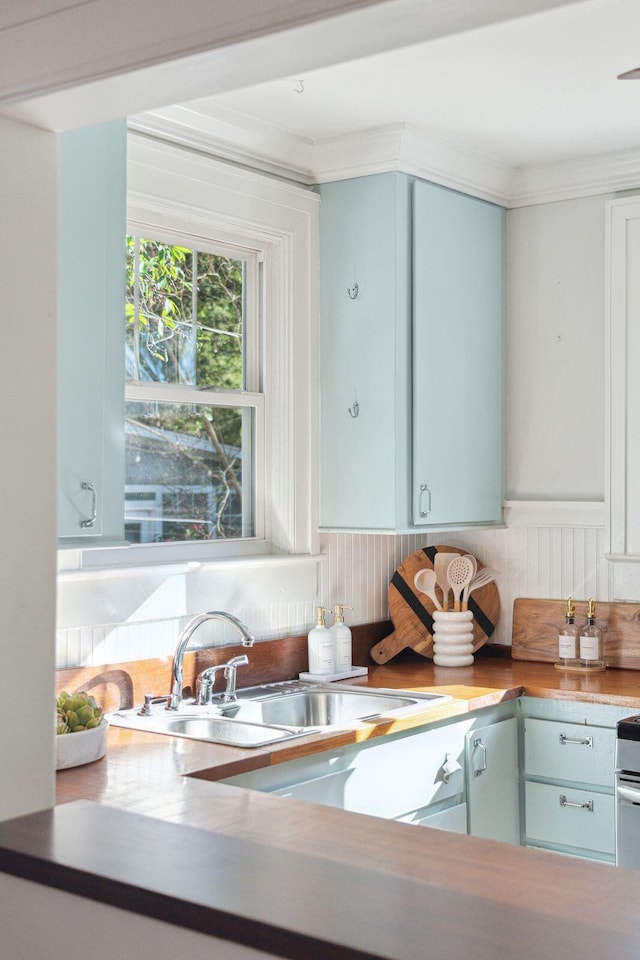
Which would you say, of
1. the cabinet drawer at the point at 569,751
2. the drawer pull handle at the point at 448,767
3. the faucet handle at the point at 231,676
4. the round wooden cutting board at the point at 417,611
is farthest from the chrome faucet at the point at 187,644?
the cabinet drawer at the point at 569,751

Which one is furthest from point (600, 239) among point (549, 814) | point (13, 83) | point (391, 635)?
point (13, 83)

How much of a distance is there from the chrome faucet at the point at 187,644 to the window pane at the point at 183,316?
2.18ft

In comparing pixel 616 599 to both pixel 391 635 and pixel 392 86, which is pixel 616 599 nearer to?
pixel 391 635

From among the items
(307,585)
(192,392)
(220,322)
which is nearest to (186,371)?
(192,392)

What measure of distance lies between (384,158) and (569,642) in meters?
1.61

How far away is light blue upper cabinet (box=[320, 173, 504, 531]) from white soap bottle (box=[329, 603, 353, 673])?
27cm

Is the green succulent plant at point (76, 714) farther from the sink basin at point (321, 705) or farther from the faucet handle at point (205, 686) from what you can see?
the sink basin at point (321, 705)

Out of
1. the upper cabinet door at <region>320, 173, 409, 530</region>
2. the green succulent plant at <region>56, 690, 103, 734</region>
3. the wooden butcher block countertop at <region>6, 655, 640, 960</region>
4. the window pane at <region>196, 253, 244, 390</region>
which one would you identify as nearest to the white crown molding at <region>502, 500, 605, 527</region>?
the upper cabinet door at <region>320, 173, 409, 530</region>

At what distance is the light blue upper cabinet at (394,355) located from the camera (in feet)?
10.8

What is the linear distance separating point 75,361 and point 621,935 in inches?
57.6

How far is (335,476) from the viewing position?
3404mm

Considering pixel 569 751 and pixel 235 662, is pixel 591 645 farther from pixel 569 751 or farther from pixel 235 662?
pixel 235 662

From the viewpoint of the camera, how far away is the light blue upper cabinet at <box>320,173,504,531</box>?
3.31 meters

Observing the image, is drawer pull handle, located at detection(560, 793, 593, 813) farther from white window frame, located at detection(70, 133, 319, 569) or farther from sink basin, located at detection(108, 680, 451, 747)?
white window frame, located at detection(70, 133, 319, 569)
